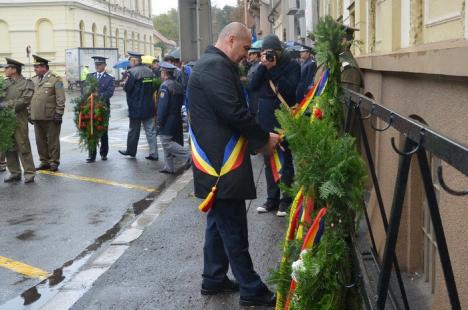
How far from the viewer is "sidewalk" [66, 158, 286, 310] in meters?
5.12

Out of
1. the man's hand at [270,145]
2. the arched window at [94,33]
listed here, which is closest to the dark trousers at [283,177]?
the man's hand at [270,145]

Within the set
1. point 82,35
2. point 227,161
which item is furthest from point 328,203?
point 82,35

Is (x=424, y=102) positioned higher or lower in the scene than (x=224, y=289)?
higher

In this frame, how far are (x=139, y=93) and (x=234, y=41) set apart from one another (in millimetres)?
7969

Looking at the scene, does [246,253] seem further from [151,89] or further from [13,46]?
[13,46]

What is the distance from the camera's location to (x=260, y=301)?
16.3 feet

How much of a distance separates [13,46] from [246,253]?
52.2 m

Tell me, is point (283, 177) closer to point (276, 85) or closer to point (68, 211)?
point (276, 85)

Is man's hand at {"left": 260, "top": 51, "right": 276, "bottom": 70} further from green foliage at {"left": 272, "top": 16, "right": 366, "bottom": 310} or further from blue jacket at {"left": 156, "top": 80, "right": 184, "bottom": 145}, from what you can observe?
green foliage at {"left": 272, "top": 16, "right": 366, "bottom": 310}

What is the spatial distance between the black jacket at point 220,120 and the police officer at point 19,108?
21.7 ft

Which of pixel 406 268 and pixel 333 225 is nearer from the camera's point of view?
pixel 333 225

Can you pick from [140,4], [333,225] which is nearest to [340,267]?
[333,225]

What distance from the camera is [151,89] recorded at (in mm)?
12867

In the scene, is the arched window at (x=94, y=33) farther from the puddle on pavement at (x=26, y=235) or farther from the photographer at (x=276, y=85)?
the photographer at (x=276, y=85)
